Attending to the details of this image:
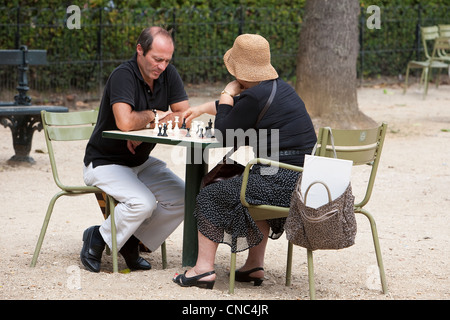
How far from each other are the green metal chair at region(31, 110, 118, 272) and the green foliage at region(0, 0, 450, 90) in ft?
24.4

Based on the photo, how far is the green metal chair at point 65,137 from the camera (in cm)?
483

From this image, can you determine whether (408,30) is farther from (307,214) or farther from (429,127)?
(307,214)

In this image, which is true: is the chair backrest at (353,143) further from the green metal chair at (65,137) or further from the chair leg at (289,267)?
the green metal chair at (65,137)

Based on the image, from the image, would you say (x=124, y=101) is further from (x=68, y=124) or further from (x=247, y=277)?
(x=247, y=277)

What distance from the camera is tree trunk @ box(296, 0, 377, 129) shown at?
34.7 feet

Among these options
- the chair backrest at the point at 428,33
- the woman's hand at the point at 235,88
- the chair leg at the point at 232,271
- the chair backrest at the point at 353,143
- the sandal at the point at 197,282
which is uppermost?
the woman's hand at the point at 235,88

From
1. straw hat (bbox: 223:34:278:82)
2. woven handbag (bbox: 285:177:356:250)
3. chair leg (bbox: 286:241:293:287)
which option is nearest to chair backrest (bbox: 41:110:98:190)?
straw hat (bbox: 223:34:278:82)

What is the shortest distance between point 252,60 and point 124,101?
31.8 inches

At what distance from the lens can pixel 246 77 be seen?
446cm

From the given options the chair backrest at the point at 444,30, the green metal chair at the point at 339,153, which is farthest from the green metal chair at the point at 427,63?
the green metal chair at the point at 339,153

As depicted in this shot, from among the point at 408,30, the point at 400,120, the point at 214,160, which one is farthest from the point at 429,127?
the point at 408,30

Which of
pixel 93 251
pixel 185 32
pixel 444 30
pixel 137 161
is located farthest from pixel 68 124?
pixel 444 30

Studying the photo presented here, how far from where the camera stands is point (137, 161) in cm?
498

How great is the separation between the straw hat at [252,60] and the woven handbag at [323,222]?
2.35 feet
